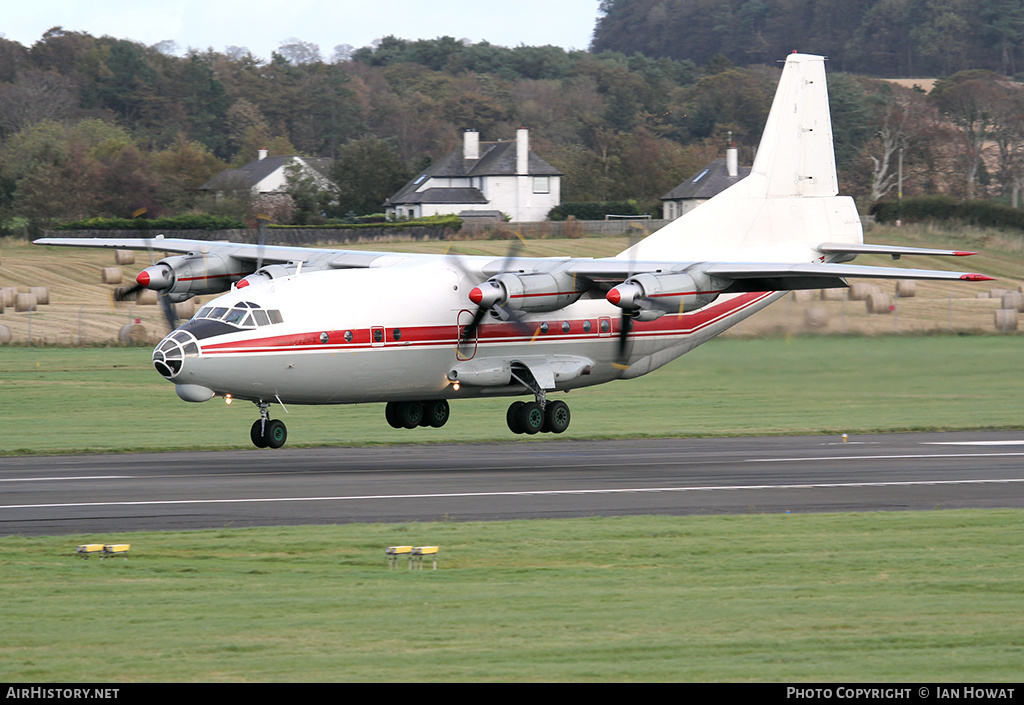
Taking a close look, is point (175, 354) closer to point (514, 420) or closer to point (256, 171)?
point (514, 420)

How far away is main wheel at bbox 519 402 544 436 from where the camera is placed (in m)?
32.7

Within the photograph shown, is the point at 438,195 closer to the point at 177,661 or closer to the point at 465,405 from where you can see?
the point at 465,405

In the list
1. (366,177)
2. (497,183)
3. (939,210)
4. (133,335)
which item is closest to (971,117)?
(497,183)

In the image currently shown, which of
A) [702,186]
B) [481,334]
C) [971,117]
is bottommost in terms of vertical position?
[481,334]

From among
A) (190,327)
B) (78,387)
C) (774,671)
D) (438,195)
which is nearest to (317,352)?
(190,327)

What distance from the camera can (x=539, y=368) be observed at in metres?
32.4

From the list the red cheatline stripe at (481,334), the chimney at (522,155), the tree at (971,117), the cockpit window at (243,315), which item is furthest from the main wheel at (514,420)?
the tree at (971,117)

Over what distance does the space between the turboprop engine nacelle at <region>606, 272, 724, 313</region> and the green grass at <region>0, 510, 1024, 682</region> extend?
1010cm

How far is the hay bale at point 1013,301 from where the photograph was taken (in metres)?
68.9

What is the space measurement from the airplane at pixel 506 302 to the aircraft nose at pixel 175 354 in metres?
0.03

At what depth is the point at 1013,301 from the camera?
227 ft

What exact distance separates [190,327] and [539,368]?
357 inches

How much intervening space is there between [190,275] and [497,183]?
89.5 m

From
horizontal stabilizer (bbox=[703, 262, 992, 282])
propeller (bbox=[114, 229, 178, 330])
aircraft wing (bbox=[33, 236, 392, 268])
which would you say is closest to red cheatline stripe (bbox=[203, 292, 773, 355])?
horizontal stabilizer (bbox=[703, 262, 992, 282])
